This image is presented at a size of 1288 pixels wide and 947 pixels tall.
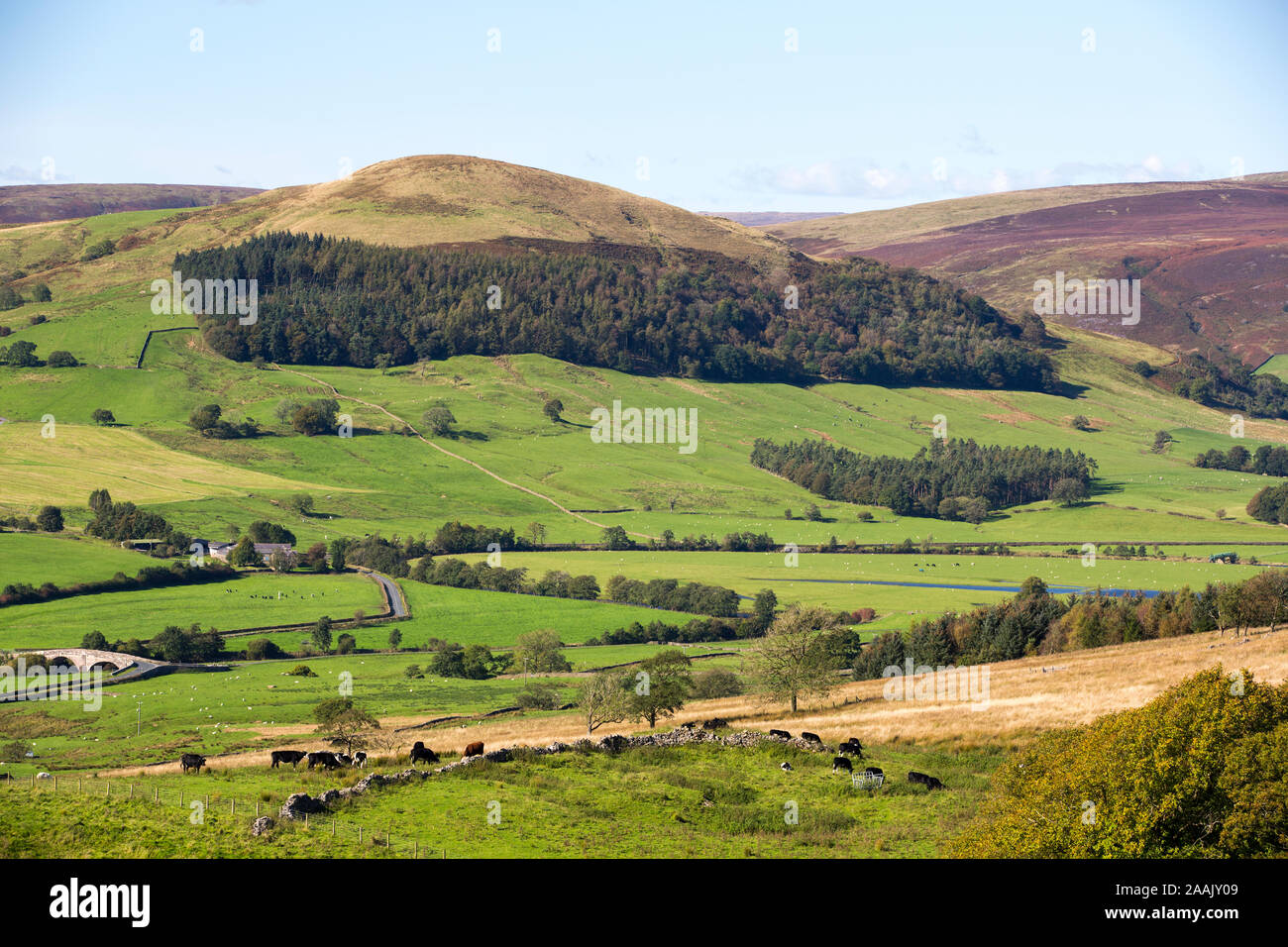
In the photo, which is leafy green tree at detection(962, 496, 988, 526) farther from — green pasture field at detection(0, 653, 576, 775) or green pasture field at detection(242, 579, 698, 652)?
green pasture field at detection(0, 653, 576, 775)

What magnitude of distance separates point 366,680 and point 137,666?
20.9 m

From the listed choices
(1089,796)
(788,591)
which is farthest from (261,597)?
(1089,796)

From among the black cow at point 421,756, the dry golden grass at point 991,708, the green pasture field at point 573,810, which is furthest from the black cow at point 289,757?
the black cow at point 421,756

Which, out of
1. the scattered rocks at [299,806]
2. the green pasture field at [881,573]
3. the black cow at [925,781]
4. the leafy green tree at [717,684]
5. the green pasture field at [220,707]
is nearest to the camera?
the scattered rocks at [299,806]

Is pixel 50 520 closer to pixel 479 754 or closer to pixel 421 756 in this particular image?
pixel 421 756

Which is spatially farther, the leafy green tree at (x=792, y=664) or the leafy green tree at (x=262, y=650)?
the leafy green tree at (x=262, y=650)

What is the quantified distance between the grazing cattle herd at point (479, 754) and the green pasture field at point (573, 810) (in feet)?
1.88

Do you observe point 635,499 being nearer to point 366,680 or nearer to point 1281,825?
point 366,680

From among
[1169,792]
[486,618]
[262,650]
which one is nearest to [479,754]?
[1169,792]

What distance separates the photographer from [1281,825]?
1188 inches

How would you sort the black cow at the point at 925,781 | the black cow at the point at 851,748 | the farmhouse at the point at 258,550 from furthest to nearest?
the farmhouse at the point at 258,550 → the black cow at the point at 851,748 → the black cow at the point at 925,781

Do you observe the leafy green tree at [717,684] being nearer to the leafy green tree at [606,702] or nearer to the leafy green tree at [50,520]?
the leafy green tree at [606,702]

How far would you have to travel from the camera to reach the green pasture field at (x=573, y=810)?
3072 cm

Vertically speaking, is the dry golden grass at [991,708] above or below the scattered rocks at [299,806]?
below
